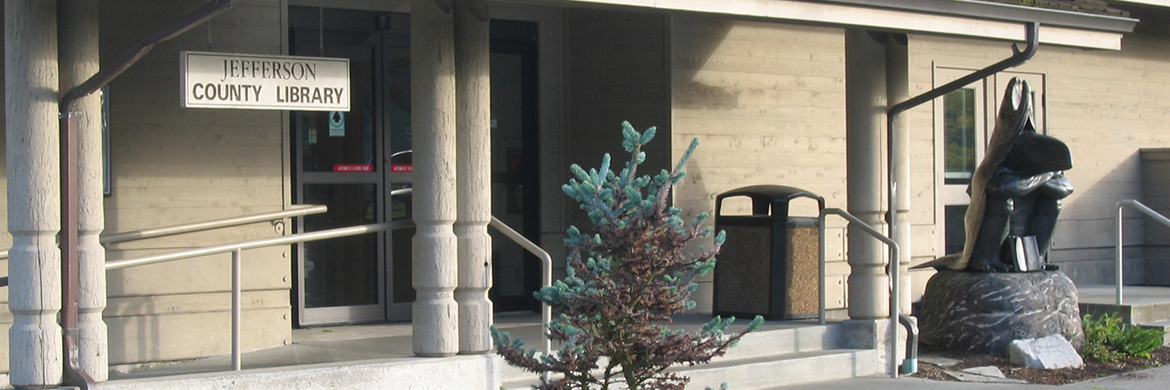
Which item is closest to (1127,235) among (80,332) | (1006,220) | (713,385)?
(1006,220)

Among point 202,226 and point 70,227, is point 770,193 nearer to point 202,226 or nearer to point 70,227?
point 202,226

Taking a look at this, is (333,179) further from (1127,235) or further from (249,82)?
(1127,235)

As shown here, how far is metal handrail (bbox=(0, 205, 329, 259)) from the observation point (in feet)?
25.2

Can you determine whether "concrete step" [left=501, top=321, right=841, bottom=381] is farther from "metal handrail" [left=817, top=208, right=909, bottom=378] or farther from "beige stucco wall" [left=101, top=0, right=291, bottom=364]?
"beige stucco wall" [left=101, top=0, right=291, bottom=364]

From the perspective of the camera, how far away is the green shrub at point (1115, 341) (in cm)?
1024

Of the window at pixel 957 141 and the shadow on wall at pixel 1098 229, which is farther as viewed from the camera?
the shadow on wall at pixel 1098 229

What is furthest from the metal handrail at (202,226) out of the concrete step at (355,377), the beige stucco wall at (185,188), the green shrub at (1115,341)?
the green shrub at (1115,341)

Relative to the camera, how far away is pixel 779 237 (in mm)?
9836

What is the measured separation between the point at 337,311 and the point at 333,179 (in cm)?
105

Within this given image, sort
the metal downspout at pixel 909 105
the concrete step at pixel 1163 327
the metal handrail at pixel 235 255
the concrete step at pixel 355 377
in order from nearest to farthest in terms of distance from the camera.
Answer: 1. the concrete step at pixel 355 377
2. the metal handrail at pixel 235 255
3. the metal downspout at pixel 909 105
4. the concrete step at pixel 1163 327

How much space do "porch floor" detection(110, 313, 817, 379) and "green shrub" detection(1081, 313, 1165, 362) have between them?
2458mm

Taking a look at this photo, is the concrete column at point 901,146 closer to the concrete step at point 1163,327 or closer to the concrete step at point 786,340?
the concrete step at point 786,340

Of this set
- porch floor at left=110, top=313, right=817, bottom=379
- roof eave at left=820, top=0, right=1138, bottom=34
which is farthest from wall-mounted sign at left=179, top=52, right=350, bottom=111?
roof eave at left=820, top=0, right=1138, bottom=34

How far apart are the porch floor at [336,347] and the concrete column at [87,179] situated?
0.69 m
